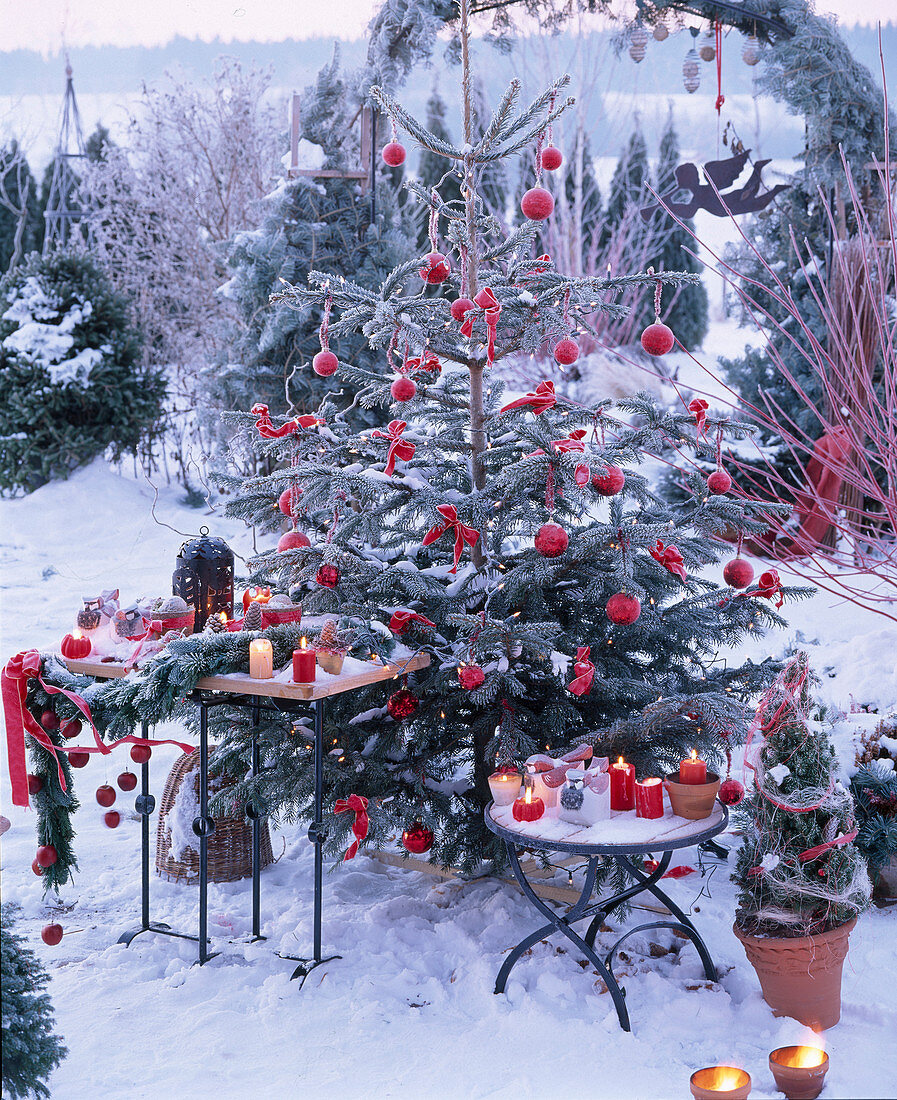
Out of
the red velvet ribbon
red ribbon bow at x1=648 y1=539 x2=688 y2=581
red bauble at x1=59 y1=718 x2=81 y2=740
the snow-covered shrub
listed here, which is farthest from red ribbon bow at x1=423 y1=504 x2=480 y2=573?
the snow-covered shrub

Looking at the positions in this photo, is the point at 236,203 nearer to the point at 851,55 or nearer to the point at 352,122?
the point at 352,122

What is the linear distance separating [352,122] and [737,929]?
232 inches

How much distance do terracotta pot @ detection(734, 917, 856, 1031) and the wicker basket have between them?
1809 mm

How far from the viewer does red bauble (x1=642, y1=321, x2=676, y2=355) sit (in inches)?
127

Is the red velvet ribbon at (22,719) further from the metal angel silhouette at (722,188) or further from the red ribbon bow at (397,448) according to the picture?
the metal angel silhouette at (722,188)

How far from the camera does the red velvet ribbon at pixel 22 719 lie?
287cm

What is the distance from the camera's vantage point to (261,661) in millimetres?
2914

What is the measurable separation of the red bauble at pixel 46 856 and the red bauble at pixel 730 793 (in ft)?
6.29

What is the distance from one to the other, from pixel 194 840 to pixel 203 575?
1.10m

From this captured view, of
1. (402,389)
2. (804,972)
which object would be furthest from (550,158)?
(804,972)

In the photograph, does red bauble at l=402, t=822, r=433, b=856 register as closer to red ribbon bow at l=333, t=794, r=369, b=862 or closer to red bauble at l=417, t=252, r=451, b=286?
red ribbon bow at l=333, t=794, r=369, b=862

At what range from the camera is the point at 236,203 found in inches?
419

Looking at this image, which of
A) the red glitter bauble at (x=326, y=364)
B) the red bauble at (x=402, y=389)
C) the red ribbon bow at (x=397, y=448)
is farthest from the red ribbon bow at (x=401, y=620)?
the red glitter bauble at (x=326, y=364)

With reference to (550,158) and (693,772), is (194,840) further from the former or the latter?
(550,158)
